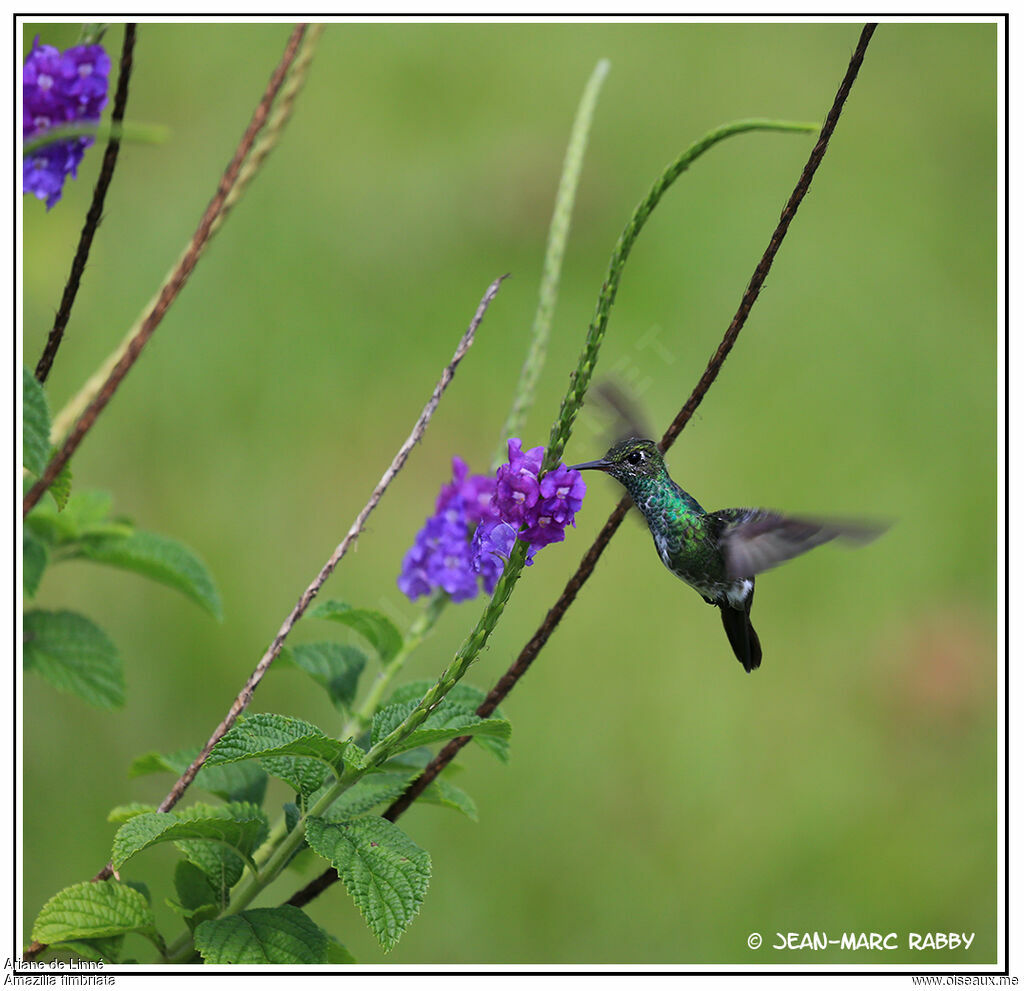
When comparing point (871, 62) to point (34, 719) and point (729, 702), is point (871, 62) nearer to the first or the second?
point (729, 702)

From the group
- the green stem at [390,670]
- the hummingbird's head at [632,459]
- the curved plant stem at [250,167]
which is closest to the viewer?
the curved plant stem at [250,167]

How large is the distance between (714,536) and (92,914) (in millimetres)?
870

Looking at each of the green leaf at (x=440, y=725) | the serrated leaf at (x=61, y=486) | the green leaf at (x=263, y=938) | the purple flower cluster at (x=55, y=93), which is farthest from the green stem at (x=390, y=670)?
the purple flower cluster at (x=55, y=93)

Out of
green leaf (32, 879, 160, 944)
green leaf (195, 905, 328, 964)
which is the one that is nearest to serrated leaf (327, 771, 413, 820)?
green leaf (195, 905, 328, 964)

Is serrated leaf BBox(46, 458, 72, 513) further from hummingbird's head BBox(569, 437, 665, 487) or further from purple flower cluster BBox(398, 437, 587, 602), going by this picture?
hummingbird's head BBox(569, 437, 665, 487)

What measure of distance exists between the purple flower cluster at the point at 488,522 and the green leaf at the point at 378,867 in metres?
0.33

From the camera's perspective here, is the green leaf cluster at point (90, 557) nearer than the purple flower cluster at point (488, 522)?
No

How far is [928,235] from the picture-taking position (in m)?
5.24

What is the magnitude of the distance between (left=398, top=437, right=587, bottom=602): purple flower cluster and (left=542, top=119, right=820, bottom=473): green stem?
0.04 metres

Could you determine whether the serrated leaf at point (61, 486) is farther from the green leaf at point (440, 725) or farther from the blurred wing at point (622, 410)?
the blurred wing at point (622, 410)

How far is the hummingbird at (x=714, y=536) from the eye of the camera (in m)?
1.24

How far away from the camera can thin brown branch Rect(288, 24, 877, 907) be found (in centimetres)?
105

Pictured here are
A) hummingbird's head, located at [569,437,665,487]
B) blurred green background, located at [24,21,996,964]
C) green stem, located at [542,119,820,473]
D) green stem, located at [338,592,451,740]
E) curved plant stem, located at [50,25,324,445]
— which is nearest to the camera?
green stem, located at [542,119,820,473]

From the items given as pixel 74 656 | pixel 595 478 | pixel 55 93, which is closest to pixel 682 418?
pixel 55 93
